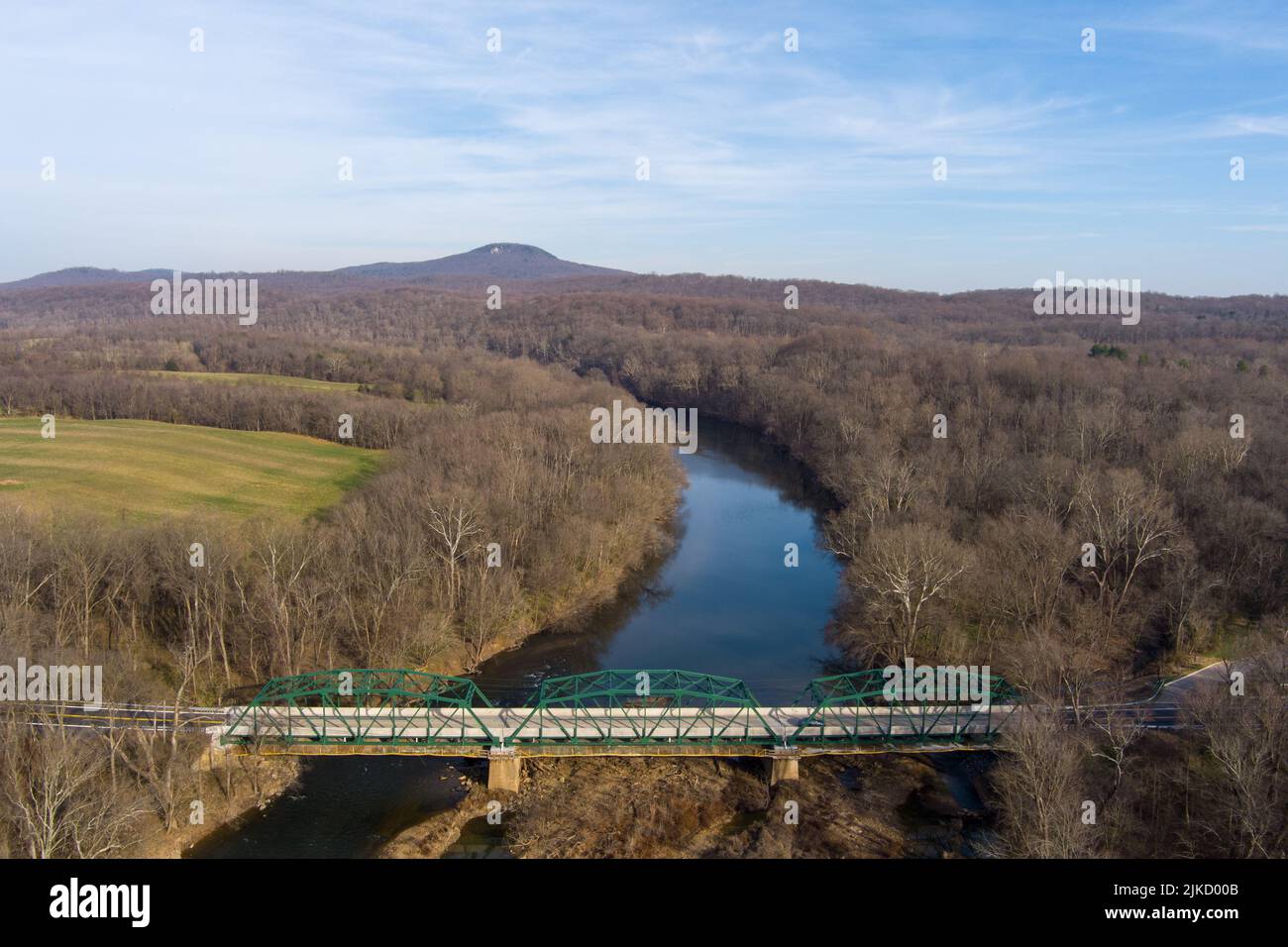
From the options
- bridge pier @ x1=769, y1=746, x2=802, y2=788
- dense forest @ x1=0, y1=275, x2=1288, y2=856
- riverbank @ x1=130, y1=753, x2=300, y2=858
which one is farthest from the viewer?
bridge pier @ x1=769, y1=746, x2=802, y2=788

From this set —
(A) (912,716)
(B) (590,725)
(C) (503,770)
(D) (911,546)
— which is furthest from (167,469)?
(A) (912,716)

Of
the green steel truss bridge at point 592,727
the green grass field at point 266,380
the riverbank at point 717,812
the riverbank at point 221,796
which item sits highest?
the green grass field at point 266,380

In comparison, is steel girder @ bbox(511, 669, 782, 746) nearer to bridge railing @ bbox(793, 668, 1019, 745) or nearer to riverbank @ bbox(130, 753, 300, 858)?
bridge railing @ bbox(793, 668, 1019, 745)

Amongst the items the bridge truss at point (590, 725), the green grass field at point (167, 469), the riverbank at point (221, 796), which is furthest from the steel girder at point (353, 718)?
the green grass field at point (167, 469)

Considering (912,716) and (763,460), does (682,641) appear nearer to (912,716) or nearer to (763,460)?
(912,716)

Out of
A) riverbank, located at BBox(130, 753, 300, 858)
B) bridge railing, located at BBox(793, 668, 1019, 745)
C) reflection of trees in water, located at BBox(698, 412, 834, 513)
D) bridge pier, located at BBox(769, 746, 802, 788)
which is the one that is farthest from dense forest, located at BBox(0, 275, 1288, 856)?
bridge pier, located at BBox(769, 746, 802, 788)

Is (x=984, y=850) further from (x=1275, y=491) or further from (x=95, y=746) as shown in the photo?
(x=1275, y=491)

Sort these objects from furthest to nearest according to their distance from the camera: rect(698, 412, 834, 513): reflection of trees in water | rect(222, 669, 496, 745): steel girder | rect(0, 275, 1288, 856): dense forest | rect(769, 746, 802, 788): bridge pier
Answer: rect(698, 412, 834, 513): reflection of trees in water, rect(769, 746, 802, 788): bridge pier, rect(222, 669, 496, 745): steel girder, rect(0, 275, 1288, 856): dense forest

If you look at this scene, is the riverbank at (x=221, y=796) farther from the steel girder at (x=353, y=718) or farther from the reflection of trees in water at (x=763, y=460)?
the reflection of trees in water at (x=763, y=460)
